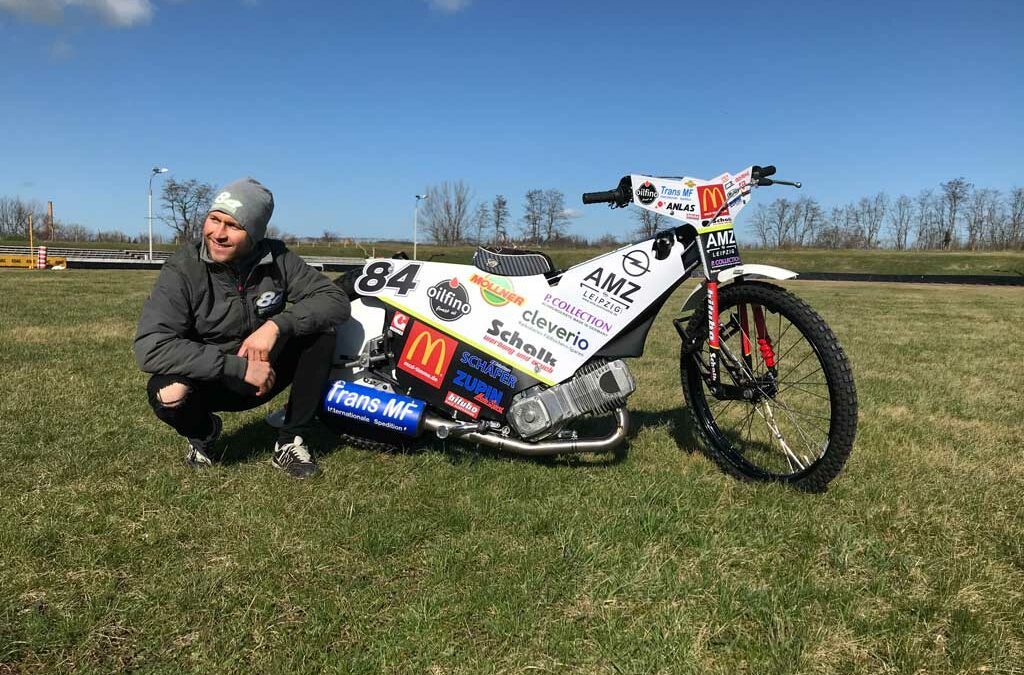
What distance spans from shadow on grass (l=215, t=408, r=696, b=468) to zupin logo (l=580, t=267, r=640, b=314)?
39.2 inches

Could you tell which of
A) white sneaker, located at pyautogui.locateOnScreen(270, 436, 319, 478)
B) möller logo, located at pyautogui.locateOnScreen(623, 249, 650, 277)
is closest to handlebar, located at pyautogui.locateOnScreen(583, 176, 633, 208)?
möller logo, located at pyautogui.locateOnScreen(623, 249, 650, 277)

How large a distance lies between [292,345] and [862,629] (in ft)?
10.4

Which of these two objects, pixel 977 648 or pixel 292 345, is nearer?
pixel 977 648

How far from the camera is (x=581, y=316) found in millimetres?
3736

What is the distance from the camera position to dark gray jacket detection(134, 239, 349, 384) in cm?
320

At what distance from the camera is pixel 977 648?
85.7 inches

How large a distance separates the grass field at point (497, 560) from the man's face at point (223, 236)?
4.24ft

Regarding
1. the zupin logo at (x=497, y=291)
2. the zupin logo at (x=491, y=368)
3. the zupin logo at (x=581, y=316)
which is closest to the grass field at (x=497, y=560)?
the zupin logo at (x=491, y=368)

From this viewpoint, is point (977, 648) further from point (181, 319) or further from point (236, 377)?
point (181, 319)

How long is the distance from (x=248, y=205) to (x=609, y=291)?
2.11 metres

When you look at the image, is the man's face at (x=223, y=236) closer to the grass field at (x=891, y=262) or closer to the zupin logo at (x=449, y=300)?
the zupin logo at (x=449, y=300)

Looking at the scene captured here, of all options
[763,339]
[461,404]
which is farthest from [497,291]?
[763,339]

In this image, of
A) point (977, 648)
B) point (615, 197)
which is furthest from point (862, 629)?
point (615, 197)

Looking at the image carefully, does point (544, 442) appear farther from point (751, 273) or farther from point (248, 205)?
point (248, 205)
